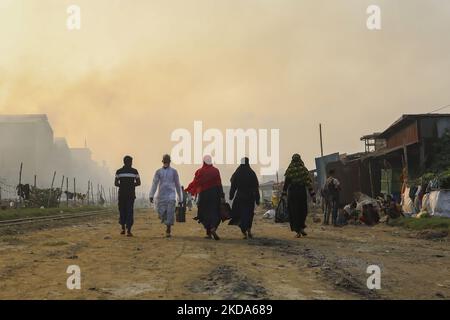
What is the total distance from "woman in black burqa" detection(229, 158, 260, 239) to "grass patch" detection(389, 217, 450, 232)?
5363mm

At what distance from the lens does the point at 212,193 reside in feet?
36.5

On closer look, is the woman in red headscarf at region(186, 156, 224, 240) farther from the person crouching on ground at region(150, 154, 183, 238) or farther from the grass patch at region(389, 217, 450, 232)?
the grass patch at region(389, 217, 450, 232)

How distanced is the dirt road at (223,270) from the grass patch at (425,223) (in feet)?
13.5

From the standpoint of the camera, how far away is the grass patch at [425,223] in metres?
13.2

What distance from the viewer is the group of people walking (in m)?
11.1

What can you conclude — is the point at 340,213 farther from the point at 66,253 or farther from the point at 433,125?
the point at 66,253

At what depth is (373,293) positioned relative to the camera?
15.5 ft

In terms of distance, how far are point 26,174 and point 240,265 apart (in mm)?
143518

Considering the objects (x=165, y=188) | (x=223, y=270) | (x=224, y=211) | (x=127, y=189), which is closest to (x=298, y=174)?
(x=224, y=211)

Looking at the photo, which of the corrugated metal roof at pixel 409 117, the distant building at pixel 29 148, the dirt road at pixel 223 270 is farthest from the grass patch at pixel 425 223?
the distant building at pixel 29 148

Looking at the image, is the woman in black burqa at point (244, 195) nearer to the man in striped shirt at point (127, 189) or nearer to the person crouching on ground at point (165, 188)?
the person crouching on ground at point (165, 188)

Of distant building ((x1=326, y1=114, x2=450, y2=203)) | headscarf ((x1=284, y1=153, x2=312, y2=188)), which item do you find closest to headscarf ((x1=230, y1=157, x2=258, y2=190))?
headscarf ((x1=284, y1=153, x2=312, y2=188))

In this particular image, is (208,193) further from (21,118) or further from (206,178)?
(21,118)

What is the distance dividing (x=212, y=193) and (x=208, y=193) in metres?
0.09
